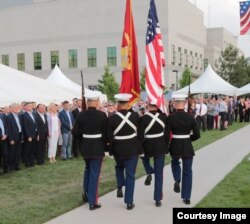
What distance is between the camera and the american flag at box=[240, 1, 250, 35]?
520 inches

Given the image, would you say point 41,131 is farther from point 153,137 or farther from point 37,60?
point 37,60

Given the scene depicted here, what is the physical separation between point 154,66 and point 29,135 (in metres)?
4.17

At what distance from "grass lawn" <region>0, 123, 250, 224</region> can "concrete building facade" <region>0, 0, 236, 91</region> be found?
143 ft

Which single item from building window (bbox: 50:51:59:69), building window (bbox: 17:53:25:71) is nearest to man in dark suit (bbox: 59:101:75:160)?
building window (bbox: 50:51:59:69)

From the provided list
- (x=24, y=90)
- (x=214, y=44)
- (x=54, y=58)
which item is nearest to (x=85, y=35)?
(x=54, y=58)

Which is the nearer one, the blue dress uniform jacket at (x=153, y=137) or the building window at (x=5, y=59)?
the blue dress uniform jacket at (x=153, y=137)

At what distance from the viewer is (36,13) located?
204 ft

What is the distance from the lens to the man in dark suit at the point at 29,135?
11703mm

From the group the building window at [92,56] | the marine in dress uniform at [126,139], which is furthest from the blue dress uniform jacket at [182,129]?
the building window at [92,56]

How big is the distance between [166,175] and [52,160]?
4.04m

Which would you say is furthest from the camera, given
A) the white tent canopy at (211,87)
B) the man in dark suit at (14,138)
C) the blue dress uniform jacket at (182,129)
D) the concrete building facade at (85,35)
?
the concrete building facade at (85,35)

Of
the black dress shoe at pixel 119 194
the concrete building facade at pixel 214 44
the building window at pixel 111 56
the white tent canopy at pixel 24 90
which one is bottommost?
the black dress shoe at pixel 119 194

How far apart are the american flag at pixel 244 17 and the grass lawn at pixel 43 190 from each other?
446 cm

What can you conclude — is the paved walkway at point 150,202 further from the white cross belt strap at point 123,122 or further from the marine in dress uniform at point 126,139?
the white cross belt strap at point 123,122
